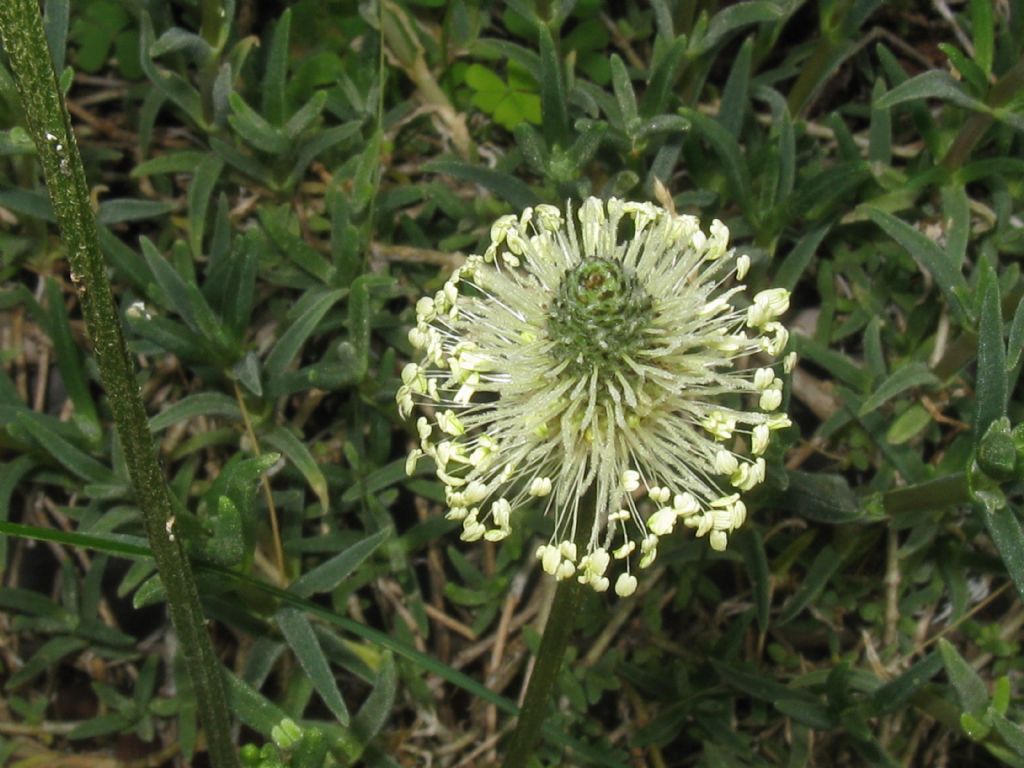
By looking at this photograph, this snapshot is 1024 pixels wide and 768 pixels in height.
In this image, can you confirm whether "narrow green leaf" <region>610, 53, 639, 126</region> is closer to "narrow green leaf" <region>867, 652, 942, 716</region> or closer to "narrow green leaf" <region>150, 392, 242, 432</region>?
"narrow green leaf" <region>150, 392, 242, 432</region>

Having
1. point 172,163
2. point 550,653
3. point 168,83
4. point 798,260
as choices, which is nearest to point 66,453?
point 172,163

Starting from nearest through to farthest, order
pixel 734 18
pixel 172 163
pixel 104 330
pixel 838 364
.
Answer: pixel 104 330, pixel 734 18, pixel 838 364, pixel 172 163

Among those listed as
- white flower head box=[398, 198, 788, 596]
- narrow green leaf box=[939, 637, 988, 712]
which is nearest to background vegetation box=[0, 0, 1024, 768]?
narrow green leaf box=[939, 637, 988, 712]

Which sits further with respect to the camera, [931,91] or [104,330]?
[931,91]

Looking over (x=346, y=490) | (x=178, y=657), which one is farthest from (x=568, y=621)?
(x=178, y=657)

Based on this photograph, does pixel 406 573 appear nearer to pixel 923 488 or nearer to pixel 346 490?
Result: pixel 346 490

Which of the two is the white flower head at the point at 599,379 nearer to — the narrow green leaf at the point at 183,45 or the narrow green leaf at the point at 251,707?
the narrow green leaf at the point at 251,707

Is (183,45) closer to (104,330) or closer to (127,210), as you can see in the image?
(127,210)
